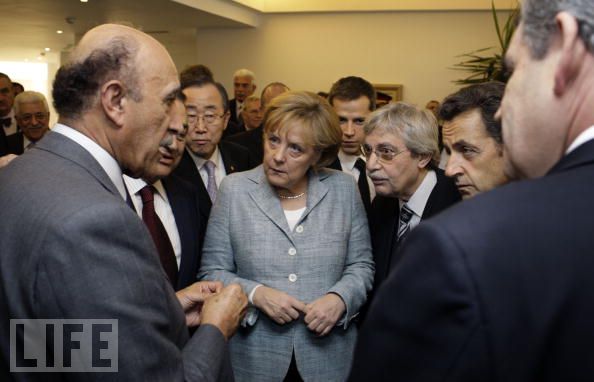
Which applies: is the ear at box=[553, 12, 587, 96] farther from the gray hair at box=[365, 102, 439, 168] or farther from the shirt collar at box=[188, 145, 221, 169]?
the shirt collar at box=[188, 145, 221, 169]

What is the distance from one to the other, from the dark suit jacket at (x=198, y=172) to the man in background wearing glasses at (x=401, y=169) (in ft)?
2.68

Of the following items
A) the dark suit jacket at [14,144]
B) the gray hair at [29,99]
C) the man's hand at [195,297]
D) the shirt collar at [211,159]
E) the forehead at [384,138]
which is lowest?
the dark suit jacket at [14,144]

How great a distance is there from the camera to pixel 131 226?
1.29m

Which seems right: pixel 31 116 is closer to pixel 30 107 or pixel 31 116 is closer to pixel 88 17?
pixel 30 107

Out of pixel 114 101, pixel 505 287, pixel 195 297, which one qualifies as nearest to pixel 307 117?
pixel 195 297

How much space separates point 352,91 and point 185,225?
68.9 inches

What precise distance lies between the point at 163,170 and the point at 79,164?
1099 mm

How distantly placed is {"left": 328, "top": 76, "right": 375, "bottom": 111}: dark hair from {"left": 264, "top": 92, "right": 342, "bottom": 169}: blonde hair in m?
1.15

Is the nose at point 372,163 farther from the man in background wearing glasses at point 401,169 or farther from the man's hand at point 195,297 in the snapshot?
the man's hand at point 195,297

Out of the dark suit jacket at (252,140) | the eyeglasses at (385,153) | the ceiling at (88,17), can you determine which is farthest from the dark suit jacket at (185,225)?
the ceiling at (88,17)

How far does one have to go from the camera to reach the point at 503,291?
2.52 ft

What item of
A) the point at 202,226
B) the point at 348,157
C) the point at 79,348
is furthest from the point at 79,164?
the point at 348,157

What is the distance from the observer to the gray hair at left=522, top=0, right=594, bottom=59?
2.82ft

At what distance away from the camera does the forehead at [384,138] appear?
8.95ft
